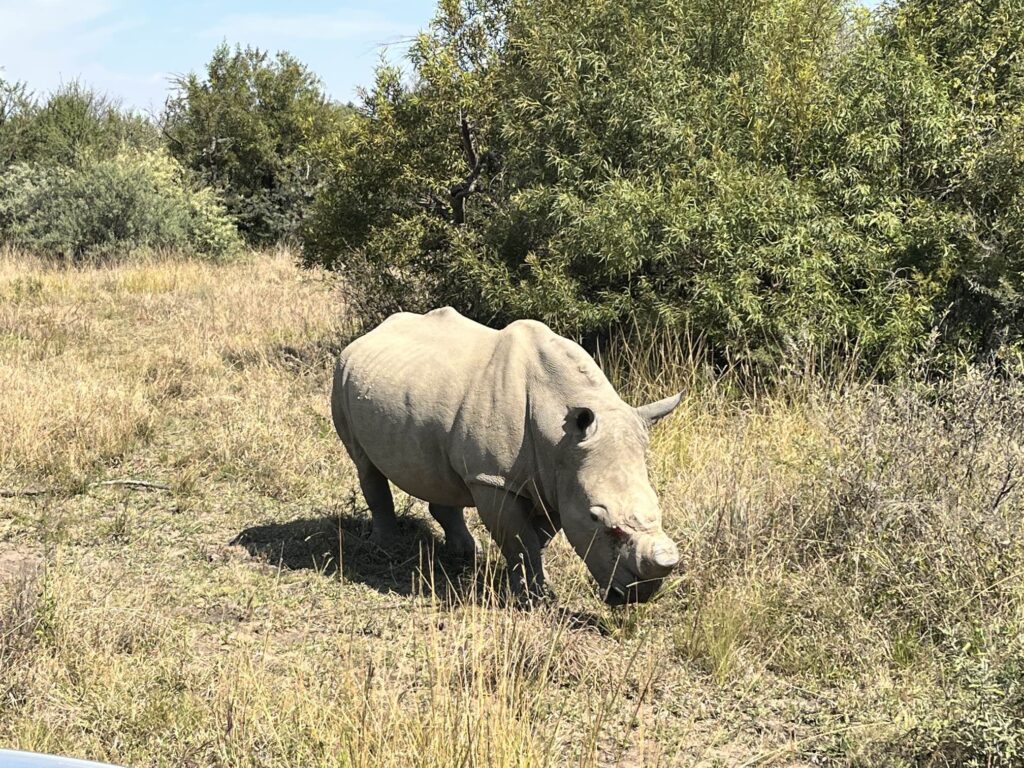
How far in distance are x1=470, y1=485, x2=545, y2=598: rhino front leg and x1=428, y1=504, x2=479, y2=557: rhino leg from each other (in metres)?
0.97

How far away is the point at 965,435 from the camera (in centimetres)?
584

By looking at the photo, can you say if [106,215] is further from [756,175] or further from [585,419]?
[585,419]

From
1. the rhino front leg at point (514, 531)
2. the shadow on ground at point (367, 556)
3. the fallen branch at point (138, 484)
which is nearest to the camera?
the rhino front leg at point (514, 531)

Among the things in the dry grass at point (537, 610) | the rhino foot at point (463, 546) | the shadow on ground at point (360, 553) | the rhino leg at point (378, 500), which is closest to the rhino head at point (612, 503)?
the dry grass at point (537, 610)

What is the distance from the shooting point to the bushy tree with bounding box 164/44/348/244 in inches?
960

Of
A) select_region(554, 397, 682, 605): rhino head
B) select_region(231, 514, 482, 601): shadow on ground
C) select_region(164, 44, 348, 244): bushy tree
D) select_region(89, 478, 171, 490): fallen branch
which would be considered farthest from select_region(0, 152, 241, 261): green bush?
select_region(554, 397, 682, 605): rhino head

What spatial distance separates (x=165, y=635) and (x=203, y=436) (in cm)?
400

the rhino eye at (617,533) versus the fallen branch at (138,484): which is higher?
the rhino eye at (617,533)

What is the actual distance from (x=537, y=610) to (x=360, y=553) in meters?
1.77

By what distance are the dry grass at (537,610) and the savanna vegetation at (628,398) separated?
0.08 feet

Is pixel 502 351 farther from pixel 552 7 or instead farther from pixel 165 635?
pixel 552 7

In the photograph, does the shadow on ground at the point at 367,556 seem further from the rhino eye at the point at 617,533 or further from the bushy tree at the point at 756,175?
the bushy tree at the point at 756,175

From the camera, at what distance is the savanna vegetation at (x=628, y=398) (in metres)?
4.22

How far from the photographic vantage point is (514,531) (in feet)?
18.2
